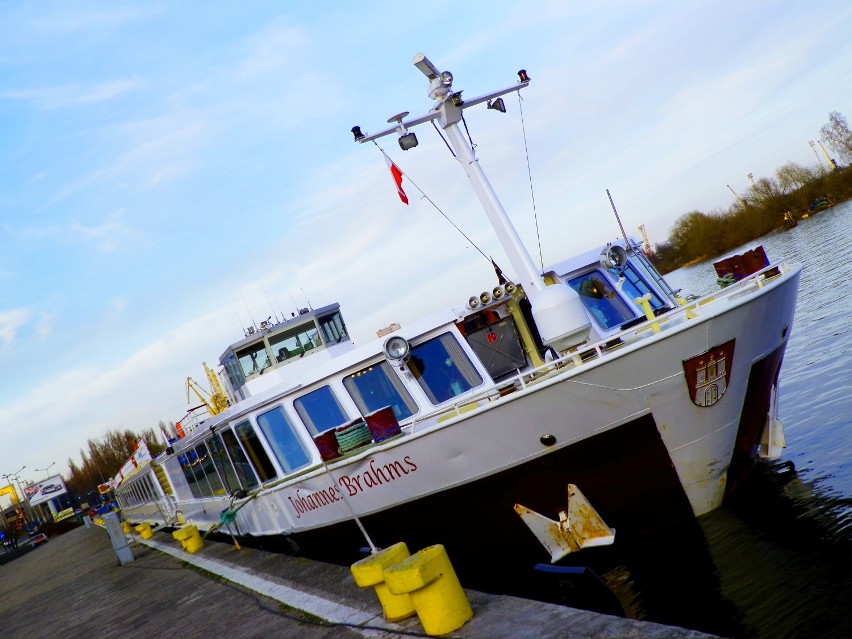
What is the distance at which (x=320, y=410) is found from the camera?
1152 cm

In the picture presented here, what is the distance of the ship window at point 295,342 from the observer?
15773 millimetres

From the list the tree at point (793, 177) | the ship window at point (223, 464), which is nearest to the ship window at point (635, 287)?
the ship window at point (223, 464)

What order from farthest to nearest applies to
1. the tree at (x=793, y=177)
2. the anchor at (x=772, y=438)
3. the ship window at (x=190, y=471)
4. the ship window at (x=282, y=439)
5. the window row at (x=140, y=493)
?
the tree at (x=793, y=177), the window row at (x=140, y=493), the ship window at (x=190, y=471), the ship window at (x=282, y=439), the anchor at (x=772, y=438)

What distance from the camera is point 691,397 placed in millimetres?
8680

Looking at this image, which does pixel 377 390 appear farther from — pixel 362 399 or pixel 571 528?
pixel 571 528

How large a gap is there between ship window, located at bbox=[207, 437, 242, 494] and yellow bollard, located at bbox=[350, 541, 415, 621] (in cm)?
788

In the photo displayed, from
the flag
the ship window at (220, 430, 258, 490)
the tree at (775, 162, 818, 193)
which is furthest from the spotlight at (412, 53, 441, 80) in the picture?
the tree at (775, 162, 818, 193)

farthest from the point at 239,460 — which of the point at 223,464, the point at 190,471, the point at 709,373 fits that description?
the point at 709,373

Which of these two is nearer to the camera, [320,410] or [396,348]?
[396,348]

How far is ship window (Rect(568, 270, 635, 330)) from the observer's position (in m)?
11.6

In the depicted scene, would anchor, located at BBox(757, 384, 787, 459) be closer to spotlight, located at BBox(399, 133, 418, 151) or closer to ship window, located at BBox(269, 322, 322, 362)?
spotlight, located at BBox(399, 133, 418, 151)

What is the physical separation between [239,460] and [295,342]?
315cm

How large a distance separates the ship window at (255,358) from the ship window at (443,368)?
561cm

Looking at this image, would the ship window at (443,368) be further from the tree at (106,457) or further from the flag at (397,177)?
the tree at (106,457)
